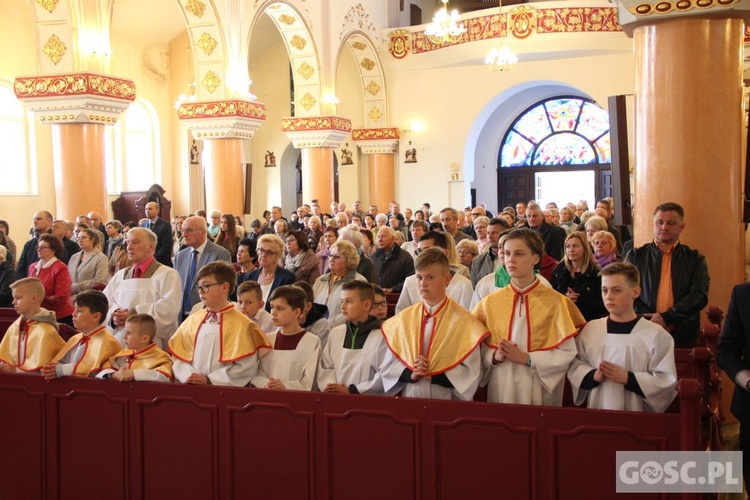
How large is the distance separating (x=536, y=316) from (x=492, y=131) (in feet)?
60.1

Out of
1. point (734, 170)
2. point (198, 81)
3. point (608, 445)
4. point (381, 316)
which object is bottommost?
point (608, 445)

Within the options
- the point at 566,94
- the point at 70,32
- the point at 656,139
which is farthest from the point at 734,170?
the point at 566,94

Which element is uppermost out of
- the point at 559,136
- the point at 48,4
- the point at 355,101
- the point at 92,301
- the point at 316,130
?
the point at 355,101

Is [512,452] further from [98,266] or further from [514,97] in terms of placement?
[514,97]

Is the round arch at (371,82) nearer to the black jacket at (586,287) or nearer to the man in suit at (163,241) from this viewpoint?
the man in suit at (163,241)

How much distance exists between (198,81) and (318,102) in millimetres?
3992

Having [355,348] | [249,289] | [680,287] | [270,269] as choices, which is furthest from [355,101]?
[355,348]

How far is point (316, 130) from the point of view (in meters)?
17.2

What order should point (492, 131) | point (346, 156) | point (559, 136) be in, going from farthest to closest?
point (346, 156)
point (492, 131)
point (559, 136)

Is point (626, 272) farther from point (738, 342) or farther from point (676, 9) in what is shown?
point (676, 9)

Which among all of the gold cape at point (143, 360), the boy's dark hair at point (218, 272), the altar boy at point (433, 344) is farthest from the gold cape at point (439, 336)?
the gold cape at point (143, 360)

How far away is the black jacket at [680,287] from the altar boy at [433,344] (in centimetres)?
163

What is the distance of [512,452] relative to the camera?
350 centimetres

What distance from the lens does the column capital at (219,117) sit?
13.7 m
